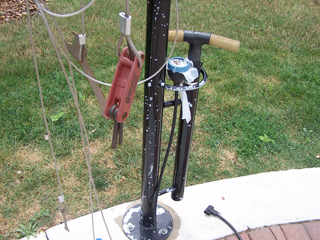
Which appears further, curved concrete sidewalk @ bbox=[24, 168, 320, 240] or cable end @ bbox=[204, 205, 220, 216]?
cable end @ bbox=[204, 205, 220, 216]

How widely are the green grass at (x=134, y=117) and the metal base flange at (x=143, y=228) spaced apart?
0.24 m

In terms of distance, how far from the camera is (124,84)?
131 centimetres

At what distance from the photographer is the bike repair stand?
1.39 meters

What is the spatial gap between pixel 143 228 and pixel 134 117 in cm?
126

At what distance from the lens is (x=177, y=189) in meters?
2.00

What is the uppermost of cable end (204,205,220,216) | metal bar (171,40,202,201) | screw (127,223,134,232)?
metal bar (171,40,202,201)

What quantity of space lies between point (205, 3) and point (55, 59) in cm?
283

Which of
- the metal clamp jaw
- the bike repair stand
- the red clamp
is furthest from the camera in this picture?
the bike repair stand

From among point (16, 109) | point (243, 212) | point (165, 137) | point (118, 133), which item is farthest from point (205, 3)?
point (118, 133)

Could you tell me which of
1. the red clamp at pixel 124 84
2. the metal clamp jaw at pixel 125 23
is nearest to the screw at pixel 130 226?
the red clamp at pixel 124 84

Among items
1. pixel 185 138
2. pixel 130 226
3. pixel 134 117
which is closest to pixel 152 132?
pixel 185 138

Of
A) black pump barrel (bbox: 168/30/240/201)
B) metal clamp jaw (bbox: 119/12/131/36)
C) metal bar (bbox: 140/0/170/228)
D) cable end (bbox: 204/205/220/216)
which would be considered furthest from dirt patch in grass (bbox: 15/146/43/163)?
metal clamp jaw (bbox: 119/12/131/36)

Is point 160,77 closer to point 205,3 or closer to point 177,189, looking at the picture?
point 177,189

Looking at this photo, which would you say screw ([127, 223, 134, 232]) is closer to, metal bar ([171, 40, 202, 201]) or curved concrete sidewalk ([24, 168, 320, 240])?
curved concrete sidewalk ([24, 168, 320, 240])
